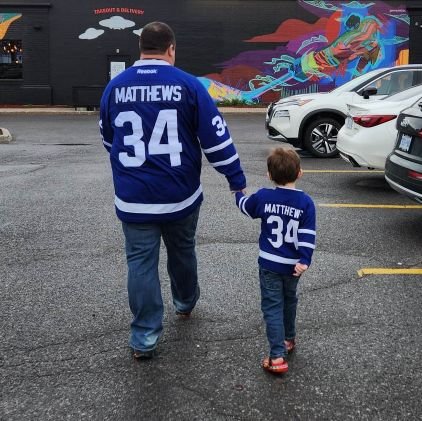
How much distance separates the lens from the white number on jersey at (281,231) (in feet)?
10.2

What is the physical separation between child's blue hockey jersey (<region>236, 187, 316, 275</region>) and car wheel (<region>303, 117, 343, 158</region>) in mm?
8218

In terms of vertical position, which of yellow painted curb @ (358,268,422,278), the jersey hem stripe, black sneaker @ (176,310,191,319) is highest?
the jersey hem stripe

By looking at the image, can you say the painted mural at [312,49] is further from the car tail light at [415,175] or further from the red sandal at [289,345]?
the red sandal at [289,345]

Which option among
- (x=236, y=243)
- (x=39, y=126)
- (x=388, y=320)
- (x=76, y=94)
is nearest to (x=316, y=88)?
(x=76, y=94)

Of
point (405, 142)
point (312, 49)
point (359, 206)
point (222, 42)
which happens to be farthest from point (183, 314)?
point (312, 49)

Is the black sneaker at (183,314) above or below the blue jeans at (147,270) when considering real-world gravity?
below

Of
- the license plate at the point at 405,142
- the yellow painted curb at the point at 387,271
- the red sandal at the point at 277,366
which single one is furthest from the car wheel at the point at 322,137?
the red sandal at the point at 277,366

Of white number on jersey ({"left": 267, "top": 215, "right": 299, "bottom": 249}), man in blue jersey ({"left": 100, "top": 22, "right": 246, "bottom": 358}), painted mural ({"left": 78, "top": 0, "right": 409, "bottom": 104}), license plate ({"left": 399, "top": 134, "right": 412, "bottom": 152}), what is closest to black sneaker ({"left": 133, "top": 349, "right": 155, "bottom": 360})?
man in blue jersey ({"left": 100, "top": 22, "right": 246, "bottom": 358})

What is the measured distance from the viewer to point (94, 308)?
4.13m

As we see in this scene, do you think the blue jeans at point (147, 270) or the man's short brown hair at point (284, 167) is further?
the blue jeans at point (147, 270)

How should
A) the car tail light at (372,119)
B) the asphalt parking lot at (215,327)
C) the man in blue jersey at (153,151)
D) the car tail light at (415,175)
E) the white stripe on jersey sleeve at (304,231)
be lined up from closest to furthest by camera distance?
the asphalt parking lot at (215,327) < the white stripe on jersey sleeve at (304,231) < the man in blue jersey at (153,151) < the car tail light at (415,175) < the car tail light at (372,119)

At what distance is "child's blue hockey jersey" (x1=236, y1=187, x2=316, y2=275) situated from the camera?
3094 mm

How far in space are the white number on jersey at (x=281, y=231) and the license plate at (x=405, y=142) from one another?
125 inches

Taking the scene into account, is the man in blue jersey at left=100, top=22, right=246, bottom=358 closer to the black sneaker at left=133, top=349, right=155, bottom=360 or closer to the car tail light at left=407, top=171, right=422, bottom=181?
the black sneaker at left=133, top=349, right=155, bottom=360
